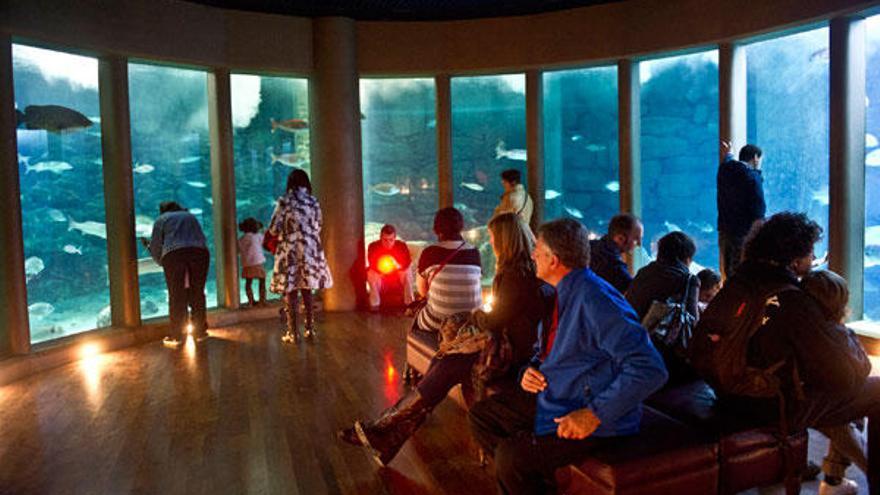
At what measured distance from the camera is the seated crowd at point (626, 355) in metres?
2.44

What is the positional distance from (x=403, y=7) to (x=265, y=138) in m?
2.53

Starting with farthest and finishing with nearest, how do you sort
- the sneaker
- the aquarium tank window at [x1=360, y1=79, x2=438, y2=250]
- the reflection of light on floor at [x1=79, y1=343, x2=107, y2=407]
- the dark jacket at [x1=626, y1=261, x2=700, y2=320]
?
1. the aquarium tank window at [x1=360, y1=79, x2=438, y2=250]
2. the reflection of light on floor at [x1=79, y1=343, x2=107, y2=407]
3. the dark jacket at [x1=626, y1=261, x2=700, y2=320]
4. the sneaker

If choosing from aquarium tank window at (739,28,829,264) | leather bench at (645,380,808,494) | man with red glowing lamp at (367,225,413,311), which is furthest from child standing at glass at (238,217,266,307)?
leather bench at (645,380,808,494)

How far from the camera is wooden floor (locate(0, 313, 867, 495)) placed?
3627 millimetres

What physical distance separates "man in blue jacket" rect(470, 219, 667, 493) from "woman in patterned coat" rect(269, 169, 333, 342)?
463 centimetres

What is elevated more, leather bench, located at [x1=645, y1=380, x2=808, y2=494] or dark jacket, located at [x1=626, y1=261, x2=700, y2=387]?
dark jacket, located at [x1=626, y1=261, x2=700, y2=387]

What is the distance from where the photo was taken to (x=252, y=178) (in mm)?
8969

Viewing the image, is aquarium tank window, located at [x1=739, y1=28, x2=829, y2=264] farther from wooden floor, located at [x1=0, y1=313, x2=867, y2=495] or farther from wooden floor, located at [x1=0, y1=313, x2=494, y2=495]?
wooden floor, located at [x1=0, y1=313, x2=494, y2=495]

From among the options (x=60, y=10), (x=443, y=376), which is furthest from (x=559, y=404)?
(x=60, y=10)

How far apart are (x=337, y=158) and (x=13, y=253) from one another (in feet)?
13.1

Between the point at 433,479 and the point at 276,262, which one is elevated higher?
the point at 276,262

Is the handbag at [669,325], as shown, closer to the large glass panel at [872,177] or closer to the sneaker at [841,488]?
the sneaker at [841,488]

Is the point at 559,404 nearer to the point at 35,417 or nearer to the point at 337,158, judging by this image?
the point at 35,417

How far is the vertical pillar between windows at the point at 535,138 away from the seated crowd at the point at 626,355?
19.4ft
